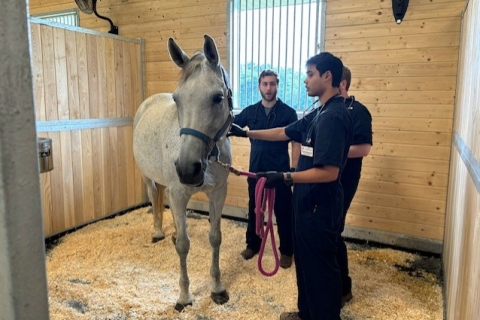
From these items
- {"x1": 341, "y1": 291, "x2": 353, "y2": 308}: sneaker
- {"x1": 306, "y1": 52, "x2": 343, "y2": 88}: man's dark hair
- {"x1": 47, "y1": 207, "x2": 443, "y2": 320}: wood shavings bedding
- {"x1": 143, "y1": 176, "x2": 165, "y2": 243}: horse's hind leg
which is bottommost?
{"x1": 47, "y1": 207, "x2": 443, "y2": 320}: wood shavings bedding

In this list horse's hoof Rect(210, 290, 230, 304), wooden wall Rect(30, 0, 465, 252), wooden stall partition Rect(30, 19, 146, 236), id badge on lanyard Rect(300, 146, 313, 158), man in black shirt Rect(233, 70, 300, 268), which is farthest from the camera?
wooden stall partition Rect(30, 19, 146, 236)

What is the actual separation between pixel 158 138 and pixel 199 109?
0.80 meters

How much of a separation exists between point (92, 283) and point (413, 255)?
8.10 feet

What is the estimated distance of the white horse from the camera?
1.69 meters

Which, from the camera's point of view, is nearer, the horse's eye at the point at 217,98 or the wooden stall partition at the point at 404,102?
the horse's eye at the point at 217,98

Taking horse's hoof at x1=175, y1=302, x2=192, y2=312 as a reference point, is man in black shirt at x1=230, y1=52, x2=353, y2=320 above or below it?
above

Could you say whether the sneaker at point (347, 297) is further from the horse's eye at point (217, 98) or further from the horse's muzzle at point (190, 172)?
the horse's eye at point (217, 98)

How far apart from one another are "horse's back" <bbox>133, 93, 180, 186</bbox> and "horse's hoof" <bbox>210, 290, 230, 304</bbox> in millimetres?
783

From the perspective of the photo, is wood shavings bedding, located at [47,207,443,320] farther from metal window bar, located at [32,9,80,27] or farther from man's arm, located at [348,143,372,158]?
metal window bar, located at [32,9,80,27]

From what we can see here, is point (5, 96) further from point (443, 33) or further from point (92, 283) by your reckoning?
point (443, 33)

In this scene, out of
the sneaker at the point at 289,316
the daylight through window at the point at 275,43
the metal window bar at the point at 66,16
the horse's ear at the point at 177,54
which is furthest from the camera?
the metal window bar at the point at 66,16

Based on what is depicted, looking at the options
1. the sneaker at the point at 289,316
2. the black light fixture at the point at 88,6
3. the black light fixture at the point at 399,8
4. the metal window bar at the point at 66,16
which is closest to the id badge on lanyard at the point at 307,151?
the sneaker at the point at 289,316

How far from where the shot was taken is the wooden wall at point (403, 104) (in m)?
2.73

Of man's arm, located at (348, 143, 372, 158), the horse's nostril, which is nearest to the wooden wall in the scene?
man's arm, located at (348, 143, 372, 158)
